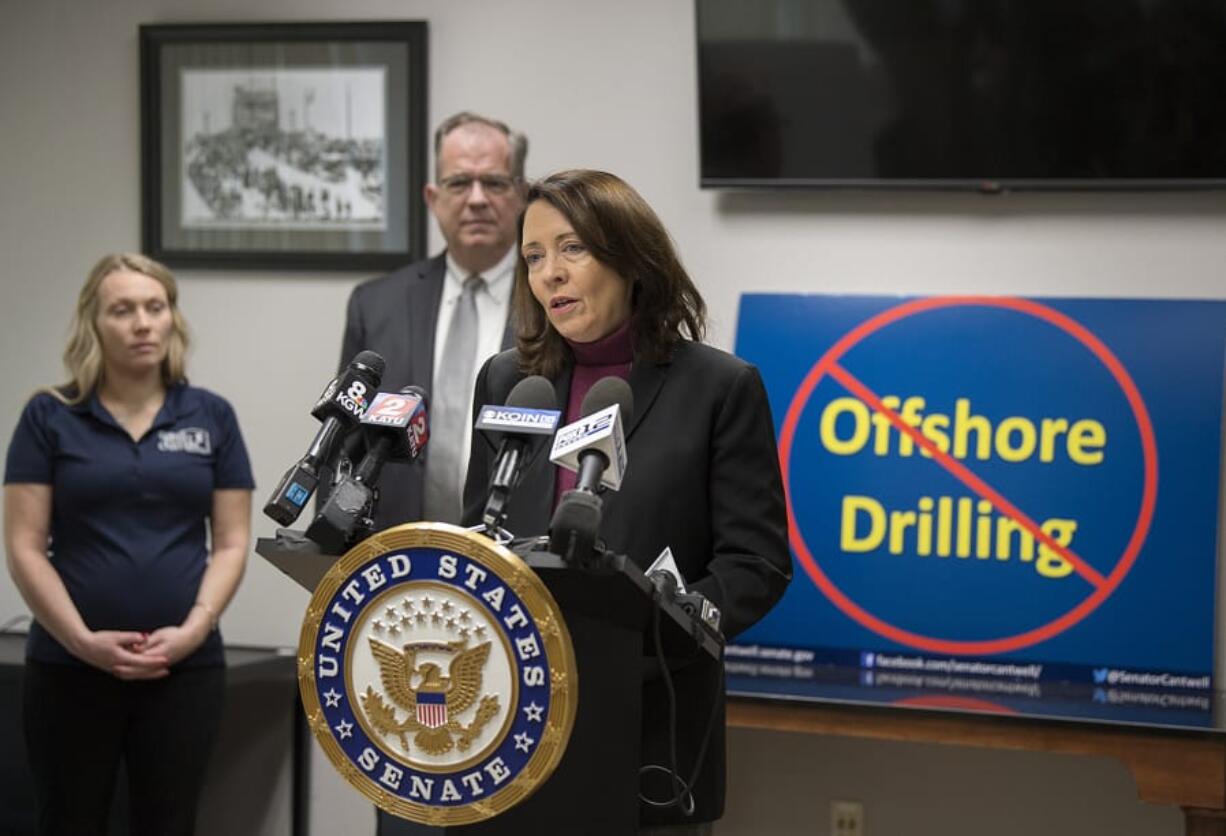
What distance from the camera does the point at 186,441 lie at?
318 cm

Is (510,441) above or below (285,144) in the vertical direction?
below

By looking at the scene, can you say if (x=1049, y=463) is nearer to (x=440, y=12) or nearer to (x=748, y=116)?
(x=748, y=116)

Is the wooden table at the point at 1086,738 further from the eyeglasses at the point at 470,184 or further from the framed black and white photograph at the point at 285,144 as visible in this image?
the framed black and white photograph at the point at 285,144

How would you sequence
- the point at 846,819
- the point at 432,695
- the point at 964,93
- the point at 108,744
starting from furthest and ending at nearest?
the point at 846,819
the point at 964,93
the point at 108,744
the point at 432,695

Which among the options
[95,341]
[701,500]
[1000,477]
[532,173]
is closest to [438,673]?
[701,500]

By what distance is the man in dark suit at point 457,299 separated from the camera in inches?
126

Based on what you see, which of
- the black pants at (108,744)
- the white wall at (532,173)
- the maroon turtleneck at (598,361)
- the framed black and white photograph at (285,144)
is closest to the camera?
the maroon turtleneck at (598,361)

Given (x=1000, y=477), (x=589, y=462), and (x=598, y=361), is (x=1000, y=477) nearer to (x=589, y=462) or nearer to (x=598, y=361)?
(x=598, y=361)

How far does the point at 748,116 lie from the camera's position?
3.57 m

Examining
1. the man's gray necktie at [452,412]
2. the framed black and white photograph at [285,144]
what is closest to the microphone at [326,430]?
the man's gray necktie at [452,412]

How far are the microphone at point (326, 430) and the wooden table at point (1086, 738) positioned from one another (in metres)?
1.74

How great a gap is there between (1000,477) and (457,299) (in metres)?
1.32

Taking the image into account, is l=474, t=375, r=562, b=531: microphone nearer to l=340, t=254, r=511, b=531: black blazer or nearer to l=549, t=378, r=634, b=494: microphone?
l=549, t=378, r=634, b=494: microphone

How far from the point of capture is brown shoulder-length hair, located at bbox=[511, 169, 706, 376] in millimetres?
1796
